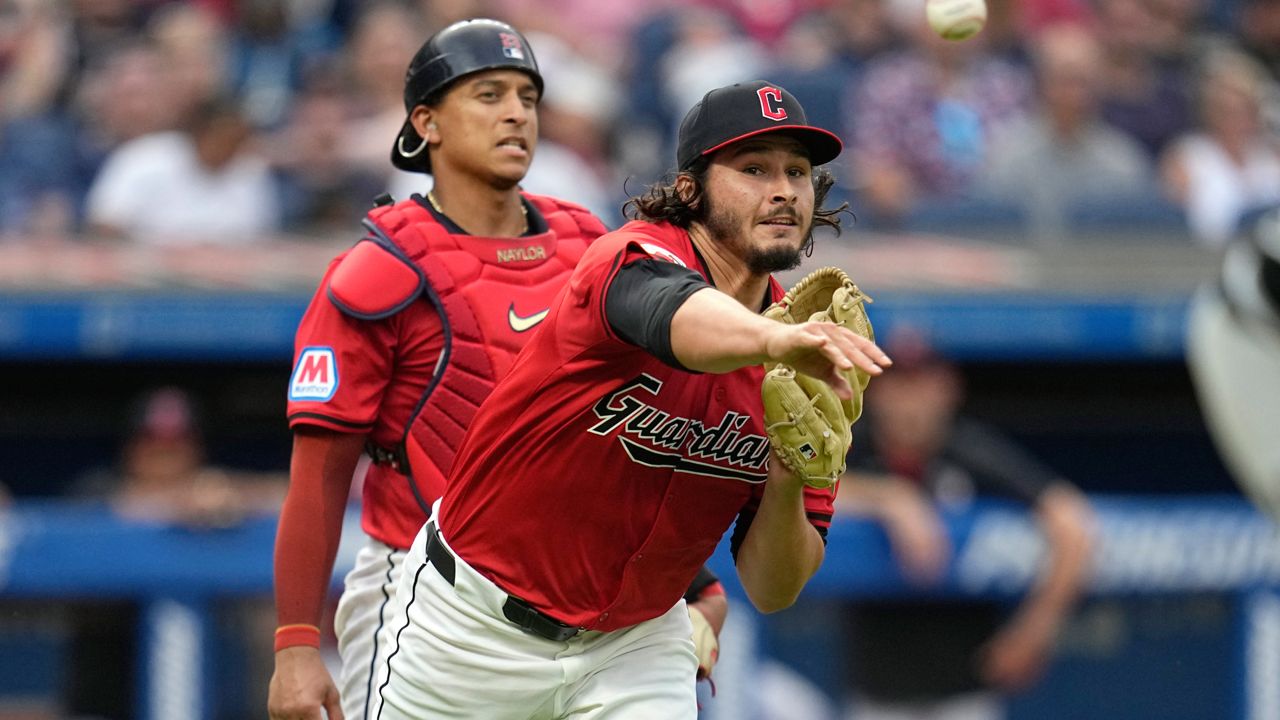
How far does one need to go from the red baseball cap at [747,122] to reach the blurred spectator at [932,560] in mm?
3267

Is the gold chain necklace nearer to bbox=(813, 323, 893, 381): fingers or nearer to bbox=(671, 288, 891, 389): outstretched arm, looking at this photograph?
bbox=(671, 288, 891, 389): outstretched arm

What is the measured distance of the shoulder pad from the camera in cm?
351

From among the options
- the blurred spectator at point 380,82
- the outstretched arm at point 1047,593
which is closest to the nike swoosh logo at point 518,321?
the outstretched arm at point 1047,593

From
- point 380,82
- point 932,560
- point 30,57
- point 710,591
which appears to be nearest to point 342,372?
point 710,591

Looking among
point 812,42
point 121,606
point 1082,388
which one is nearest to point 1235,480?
Answer: point 1082,388

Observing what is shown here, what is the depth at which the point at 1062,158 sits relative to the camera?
25.3 ft

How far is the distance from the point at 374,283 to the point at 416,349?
16 centimetres

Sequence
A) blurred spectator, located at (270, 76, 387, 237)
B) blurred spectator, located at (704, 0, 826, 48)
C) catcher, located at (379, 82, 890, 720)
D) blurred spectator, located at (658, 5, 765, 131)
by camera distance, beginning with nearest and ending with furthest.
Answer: catcher, located at (379, 82, 890, 720)
blurred spectator, located at (270, 76, 387, 237)
blurred spectator, located at (658, 5, 765, 131)
blurred spectator, located at (704, 0, 826, 48)

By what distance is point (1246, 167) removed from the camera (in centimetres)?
801

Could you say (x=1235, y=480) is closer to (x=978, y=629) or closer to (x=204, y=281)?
(x=978, y=629)

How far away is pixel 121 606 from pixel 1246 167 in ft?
16.8

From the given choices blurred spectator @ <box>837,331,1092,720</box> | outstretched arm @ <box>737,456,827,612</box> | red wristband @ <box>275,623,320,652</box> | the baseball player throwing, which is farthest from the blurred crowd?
outstretched arm @ <box>737,456,827,612</box>

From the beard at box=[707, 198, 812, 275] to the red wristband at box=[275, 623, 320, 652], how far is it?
1.17 metres

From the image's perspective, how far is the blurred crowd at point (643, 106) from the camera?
24.3ft
